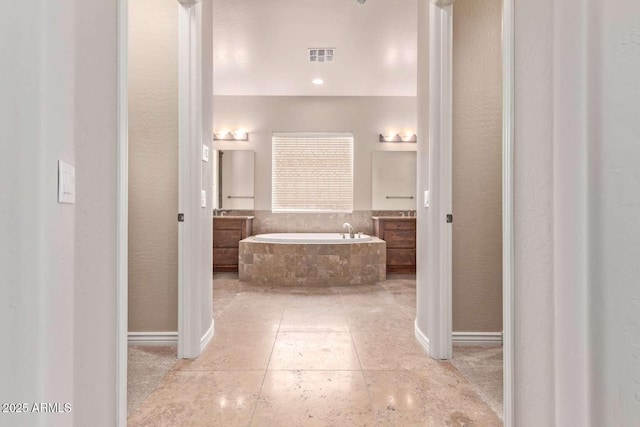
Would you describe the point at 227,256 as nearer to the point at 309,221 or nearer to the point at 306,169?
the point at 309,221

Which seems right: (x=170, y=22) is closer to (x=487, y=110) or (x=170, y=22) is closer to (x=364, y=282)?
(x=487, y=110)

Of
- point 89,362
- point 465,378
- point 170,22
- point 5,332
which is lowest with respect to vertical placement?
point 465,378

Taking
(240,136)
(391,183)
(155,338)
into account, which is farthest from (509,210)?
(240,136)

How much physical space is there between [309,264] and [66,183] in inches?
145

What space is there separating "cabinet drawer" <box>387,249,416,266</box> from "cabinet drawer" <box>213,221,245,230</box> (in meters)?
2.30

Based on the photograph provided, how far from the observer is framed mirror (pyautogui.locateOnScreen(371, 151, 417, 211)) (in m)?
5.84

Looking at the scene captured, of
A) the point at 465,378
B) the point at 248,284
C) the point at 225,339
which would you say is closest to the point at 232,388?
the point at 225,339

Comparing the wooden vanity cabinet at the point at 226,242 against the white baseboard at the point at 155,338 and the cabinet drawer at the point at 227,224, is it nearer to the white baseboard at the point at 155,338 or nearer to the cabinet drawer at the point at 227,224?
the cabinet drawer at the point at 227,224

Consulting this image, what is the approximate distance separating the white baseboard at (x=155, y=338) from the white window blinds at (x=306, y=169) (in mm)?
3524

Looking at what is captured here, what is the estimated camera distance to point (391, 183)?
5.86m

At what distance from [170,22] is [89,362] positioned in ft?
7.61

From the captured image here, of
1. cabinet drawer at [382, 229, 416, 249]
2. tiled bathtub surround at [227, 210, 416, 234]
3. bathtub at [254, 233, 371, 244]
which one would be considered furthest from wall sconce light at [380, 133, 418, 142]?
bathtub at [254, 233, 371, 244]

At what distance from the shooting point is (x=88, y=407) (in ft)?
3.51
